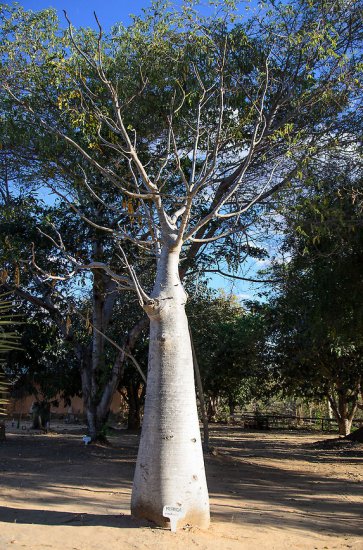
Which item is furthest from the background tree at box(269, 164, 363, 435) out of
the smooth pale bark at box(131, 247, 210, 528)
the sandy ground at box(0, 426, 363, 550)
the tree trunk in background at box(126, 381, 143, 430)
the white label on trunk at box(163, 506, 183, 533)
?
the tree trunk in background at box(126, 381, 143, 430)

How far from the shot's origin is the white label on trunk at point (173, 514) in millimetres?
5336

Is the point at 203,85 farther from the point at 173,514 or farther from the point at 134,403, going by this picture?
the point at 134,403

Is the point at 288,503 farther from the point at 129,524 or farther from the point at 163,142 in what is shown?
the point at 163,142

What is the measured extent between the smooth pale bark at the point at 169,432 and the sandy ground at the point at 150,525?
0.78ft

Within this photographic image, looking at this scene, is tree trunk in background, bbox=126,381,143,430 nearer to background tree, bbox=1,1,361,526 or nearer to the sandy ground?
the sandy ground

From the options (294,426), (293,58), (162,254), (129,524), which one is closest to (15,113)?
(293,58)

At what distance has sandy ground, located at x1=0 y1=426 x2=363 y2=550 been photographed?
5.23 meters

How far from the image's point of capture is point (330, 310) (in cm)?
1215

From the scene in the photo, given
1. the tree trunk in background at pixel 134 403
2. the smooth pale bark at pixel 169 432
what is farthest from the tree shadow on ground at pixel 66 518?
the tree trunk in background at pixel 134 403

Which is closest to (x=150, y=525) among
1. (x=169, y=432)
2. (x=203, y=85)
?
(x=169, y=432)

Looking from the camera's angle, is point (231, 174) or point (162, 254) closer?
point (162, 254)

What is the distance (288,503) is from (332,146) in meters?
5.87

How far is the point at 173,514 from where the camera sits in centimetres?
537

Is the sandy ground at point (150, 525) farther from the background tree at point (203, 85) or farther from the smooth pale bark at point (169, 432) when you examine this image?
the background tree at point (203, 85)
